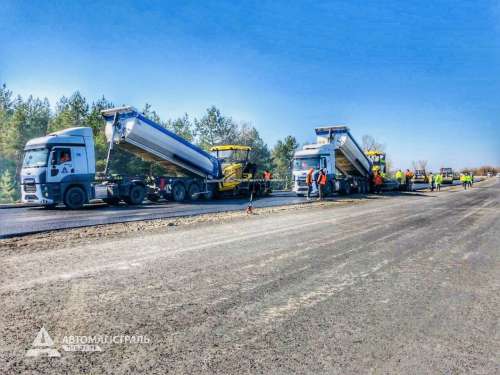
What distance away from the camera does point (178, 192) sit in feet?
59.1

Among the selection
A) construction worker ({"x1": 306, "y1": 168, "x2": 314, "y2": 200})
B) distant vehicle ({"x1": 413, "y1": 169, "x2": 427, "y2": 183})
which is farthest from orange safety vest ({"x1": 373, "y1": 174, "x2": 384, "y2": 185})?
distant vehicle ({"x1": 413, "y1": 169, "x2": 427, "y2": 183})

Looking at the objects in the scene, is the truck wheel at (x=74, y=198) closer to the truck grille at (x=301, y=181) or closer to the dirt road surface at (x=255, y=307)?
the dirt road surface at (x=255, y=307)

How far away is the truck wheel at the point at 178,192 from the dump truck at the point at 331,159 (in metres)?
6.34

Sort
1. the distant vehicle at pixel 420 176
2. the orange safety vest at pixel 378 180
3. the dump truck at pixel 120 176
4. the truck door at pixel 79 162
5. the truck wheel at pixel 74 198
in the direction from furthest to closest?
1. the distant vehicle at pixel 420 176
2. the orange safety vest at pixel 378 180
3. the truck door at pixel 79 162
4. the truck wheel at pixel 74 198
5. the dump truck at pixel 120 176

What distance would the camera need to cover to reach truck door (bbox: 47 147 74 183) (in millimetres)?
13602

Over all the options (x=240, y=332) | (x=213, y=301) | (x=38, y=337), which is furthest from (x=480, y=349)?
(x=38, y=337)

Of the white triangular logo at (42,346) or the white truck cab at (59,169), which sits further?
the white truck cab at (59,169)

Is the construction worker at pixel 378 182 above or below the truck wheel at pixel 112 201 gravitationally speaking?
above

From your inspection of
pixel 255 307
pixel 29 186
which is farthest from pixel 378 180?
pixel 255 307

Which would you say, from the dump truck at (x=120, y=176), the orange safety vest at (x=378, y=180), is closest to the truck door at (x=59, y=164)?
the dump truck at (x=120, y=176)

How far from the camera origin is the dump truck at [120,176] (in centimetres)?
1368

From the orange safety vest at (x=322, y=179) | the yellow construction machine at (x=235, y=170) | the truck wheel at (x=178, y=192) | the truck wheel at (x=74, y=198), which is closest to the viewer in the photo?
the truck wheel at (x=74, y=198)

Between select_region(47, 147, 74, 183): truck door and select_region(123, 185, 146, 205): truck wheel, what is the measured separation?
9.00ft

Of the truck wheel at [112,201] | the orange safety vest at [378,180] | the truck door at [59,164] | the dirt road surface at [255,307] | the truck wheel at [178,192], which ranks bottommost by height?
the dirt road surface at [255,307]
